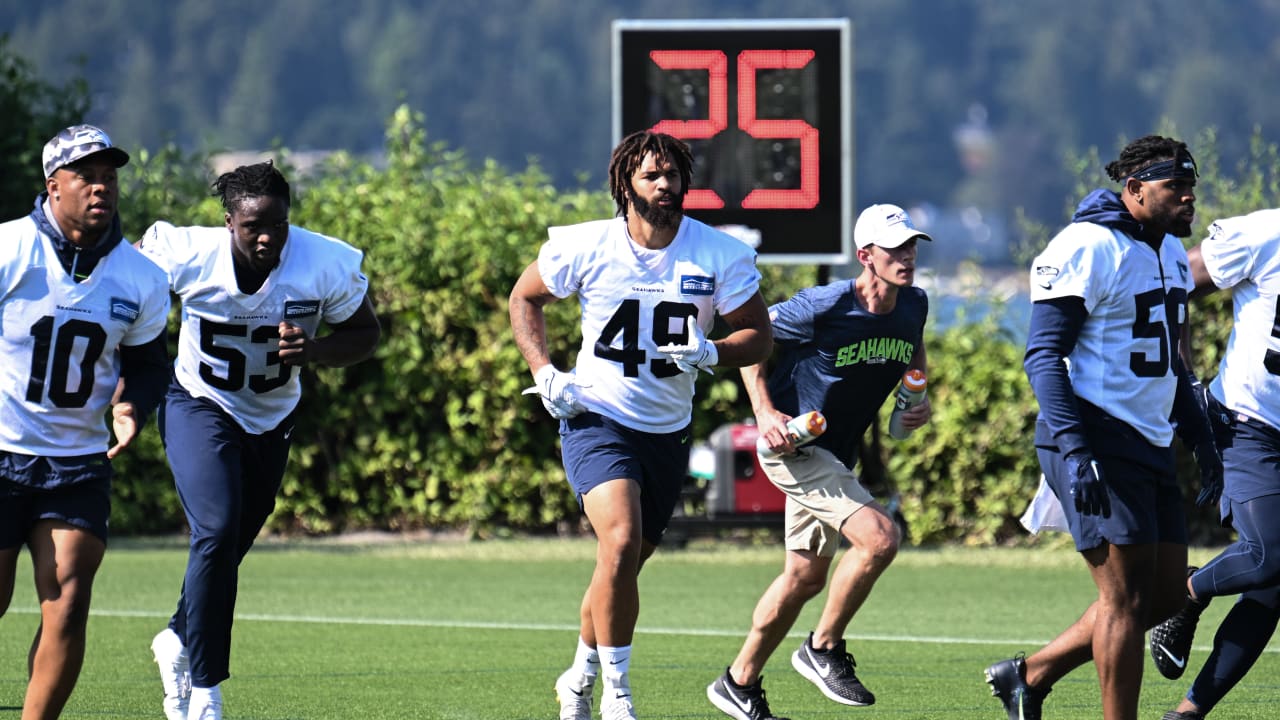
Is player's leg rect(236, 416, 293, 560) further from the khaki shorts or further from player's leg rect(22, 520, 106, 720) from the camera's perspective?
the khaki shorts

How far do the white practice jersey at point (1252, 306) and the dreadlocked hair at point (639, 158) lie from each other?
6.31 feet

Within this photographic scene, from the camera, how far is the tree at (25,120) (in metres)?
16.7

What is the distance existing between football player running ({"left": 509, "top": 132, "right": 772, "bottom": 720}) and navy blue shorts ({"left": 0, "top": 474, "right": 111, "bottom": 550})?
1.74 meters

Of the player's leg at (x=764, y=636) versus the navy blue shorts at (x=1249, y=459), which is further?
the player's leg at (x=764, y=636)

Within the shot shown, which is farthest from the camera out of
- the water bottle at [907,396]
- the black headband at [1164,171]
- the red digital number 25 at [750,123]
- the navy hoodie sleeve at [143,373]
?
the red digital number 25 at [750,123]

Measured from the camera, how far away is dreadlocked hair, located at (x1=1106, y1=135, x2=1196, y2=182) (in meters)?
7.24

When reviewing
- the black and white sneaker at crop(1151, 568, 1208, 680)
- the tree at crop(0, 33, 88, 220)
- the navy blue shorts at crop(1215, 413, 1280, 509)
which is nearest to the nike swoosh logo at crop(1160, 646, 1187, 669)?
the black and white sneaker at crop(1151, 568, 1208, 680)

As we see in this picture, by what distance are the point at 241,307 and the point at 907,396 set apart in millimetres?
2858

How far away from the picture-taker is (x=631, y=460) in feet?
25.7

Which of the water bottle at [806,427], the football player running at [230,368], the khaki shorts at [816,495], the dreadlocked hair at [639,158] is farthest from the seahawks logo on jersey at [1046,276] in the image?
the football player running at [230,368]

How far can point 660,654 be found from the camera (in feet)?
Result: 34.1

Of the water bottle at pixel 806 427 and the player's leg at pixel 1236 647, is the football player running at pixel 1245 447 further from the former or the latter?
the water bottle at pixel 806 427

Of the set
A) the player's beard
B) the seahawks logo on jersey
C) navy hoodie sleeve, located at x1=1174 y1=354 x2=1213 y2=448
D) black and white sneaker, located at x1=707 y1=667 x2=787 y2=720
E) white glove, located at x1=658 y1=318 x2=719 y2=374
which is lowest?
black and white sneaker, located at x1=707 y1=667 x2=787 y2=720

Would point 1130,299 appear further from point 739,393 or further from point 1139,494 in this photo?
point 739,393
